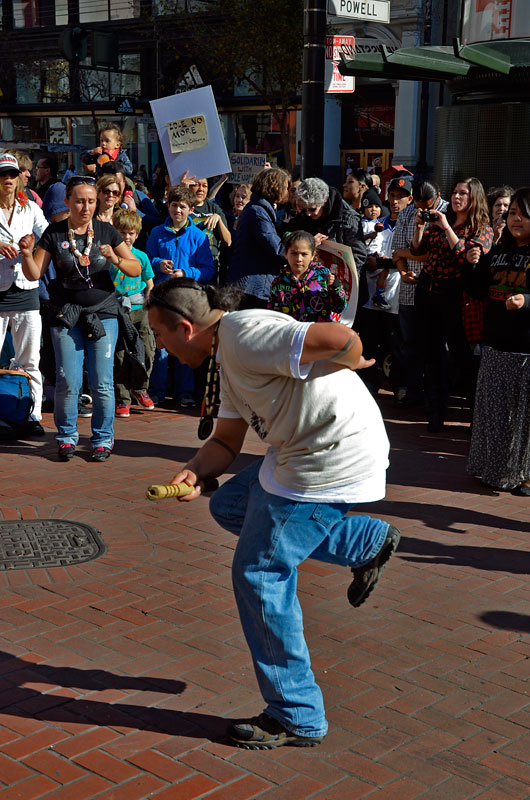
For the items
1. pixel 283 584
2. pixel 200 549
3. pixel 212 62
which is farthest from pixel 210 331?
pixel 212 62

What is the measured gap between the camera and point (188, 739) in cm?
362

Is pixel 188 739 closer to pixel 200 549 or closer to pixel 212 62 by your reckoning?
pixel 200 549

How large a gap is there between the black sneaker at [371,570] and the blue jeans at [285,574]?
0.03 metres

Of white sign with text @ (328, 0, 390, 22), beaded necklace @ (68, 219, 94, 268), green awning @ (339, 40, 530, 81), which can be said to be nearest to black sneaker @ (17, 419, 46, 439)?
beaded necklace @ (68, 219, 94, 268)

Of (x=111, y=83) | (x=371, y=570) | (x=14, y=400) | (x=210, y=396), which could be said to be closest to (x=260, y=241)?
(x=14, y=400)

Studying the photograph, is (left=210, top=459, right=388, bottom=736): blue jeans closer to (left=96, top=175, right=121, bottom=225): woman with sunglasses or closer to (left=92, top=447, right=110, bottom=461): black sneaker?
(left=92, top=447, right=110, bottom=461): black sneaker

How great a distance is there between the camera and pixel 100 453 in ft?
24.6

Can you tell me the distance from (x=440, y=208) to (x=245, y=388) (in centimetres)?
575

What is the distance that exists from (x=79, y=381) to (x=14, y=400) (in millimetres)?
824

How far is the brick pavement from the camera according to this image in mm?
3389

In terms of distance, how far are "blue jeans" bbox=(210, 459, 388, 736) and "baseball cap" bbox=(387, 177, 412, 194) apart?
255 inches

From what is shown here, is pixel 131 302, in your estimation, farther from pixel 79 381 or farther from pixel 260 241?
pixel 79 381

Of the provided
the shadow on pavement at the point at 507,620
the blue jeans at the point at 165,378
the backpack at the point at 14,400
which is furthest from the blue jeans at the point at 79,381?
the shadow on pavement at the point at 507,620

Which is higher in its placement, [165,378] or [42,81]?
[42,81]
